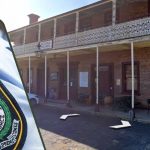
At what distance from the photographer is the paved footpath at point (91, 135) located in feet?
23.0

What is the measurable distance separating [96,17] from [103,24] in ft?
2.88

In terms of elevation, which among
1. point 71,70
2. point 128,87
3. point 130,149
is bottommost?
point 130,149

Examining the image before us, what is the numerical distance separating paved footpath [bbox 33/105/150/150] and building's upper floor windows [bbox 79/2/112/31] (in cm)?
812

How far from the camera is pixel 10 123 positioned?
1.14 meters

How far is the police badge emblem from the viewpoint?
3.61ft

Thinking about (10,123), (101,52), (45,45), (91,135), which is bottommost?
(91,135)

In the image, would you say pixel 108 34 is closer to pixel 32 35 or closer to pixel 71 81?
pixel 71 81

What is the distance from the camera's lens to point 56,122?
1066cm

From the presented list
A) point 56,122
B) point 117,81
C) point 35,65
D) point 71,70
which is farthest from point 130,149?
point 35,65

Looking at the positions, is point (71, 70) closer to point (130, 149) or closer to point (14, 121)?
point (130, 149)

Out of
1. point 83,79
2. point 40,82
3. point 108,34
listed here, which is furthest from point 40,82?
point 108,34

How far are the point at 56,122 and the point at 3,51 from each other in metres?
9.69

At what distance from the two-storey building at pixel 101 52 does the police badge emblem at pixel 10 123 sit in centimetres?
1082

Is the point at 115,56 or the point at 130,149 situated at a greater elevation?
the point at 115,56
